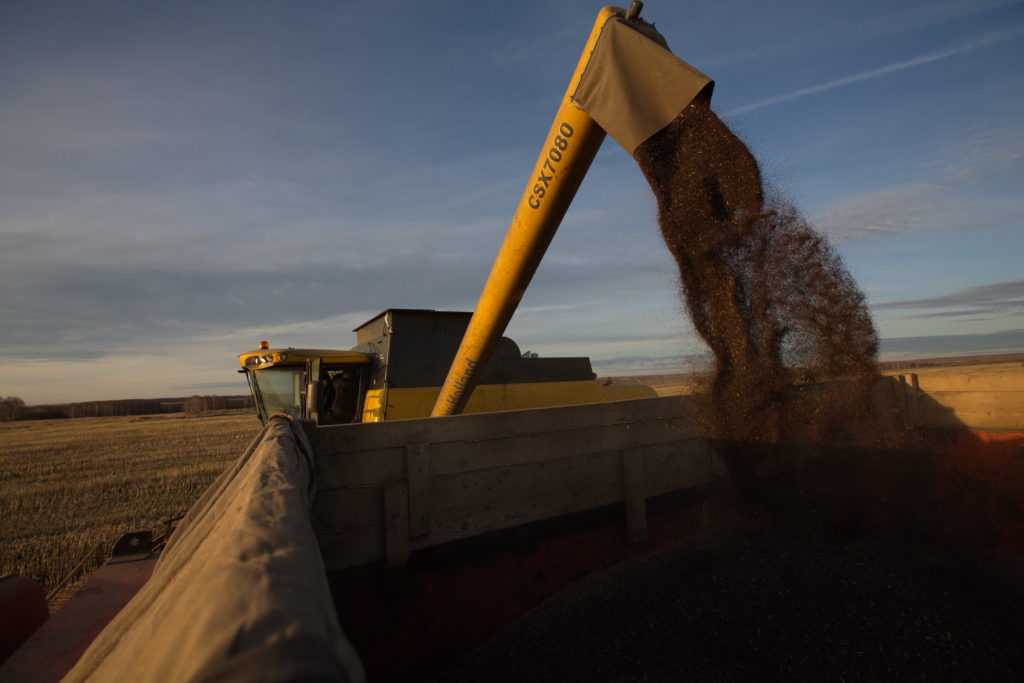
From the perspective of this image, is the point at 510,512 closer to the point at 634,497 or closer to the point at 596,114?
the point at 634,497

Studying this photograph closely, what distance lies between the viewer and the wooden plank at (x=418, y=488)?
2602mm

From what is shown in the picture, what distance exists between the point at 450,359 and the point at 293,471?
3.52 m

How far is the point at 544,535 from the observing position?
9.95 ft

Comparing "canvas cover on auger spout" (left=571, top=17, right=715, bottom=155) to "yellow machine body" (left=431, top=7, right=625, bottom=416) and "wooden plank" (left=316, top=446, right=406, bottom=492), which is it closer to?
"yellow machine body" (left=431, top=7, right=625, bottom=416)

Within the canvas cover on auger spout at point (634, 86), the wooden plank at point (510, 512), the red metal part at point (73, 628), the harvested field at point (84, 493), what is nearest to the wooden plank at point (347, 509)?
the wooden plank at point (510, 512)

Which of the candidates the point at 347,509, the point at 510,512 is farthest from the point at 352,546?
the point at 510,512

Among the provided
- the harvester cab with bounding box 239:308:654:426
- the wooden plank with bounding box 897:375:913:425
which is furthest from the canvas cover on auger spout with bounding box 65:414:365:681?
the wooden plank with bounding box 897:375:913:425

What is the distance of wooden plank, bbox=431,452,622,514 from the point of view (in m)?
2.74

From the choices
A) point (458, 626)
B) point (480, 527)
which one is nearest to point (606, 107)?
point (480, 527)

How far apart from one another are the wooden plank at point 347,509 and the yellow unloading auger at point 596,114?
1.34 metres

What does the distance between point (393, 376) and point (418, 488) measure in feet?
7.02

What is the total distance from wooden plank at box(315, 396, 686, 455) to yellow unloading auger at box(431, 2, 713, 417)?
734 millimetres

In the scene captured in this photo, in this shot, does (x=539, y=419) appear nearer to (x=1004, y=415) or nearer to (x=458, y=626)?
(x=458, y=626)

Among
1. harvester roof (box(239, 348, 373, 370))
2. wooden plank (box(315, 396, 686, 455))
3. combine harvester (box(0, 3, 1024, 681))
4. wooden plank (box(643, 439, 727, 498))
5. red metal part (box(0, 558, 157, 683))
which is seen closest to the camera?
combine harvester (box(0, 3, 1024, 681))
